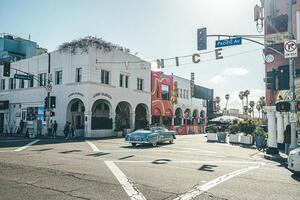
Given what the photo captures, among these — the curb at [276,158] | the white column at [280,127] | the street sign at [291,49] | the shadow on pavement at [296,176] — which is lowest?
the curb at [276,158]

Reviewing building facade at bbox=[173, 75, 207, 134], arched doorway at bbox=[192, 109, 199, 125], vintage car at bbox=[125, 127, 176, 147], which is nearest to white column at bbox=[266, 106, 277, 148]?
vintage car at bbox=[125, 127, 176, 147]

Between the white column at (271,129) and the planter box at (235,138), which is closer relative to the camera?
the white column at (271,129)

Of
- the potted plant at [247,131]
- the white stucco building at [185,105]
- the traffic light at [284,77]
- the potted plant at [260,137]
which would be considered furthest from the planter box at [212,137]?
the white stucco building at [185,105]

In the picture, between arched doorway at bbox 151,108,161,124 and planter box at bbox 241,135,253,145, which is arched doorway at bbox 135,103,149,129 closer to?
arched doorway at bbox 151,108,161,124

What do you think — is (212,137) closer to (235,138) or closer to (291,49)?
(235,138)

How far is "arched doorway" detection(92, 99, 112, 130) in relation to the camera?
3122cm

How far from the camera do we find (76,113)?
33.7 m

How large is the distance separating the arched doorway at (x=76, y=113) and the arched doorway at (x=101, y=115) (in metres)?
1.68

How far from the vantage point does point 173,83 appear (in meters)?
47.1

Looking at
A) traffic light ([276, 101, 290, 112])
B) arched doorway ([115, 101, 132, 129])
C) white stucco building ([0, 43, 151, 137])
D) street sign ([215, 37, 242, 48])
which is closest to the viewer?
traffic light ([276, 101, 290, 112])

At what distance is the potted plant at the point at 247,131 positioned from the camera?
74.9ft

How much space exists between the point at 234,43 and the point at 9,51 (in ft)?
140

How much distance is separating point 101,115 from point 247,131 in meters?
17.7

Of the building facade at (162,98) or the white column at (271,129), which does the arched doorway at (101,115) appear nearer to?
the building facade at (162,98)
